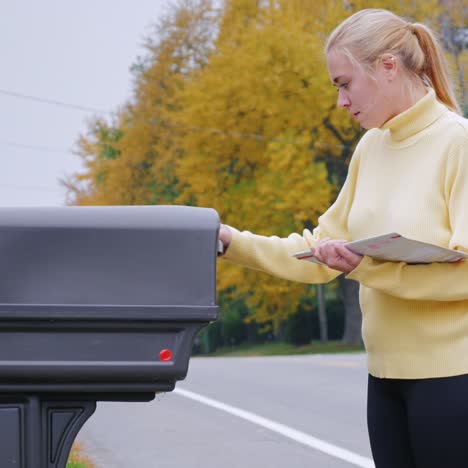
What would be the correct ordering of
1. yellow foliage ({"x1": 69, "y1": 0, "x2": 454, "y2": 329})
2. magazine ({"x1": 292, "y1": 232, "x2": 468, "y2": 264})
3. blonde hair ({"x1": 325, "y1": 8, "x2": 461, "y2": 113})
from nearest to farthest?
magazine ({"x1": 292, "y1": 232, "x2": 468, "y2": 264}) < blonde hair ({"x1": 325, "y1": 8, "x2": 461, "y2": 113}) < yellow foliage ({"x1": 69, "y1": 0, "x2": 454, "y2": 329})

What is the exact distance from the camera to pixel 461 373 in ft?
9.14

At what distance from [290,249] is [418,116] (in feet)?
1.83

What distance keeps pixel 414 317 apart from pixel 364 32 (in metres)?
0.73

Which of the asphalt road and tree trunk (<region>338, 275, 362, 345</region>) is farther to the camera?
tree trunk (<region>338, 275, 362, 345</region>)

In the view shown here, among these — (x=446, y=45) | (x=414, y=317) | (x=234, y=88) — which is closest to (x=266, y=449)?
(x=414, y=317)

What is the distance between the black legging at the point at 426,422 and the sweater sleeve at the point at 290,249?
1.52ft

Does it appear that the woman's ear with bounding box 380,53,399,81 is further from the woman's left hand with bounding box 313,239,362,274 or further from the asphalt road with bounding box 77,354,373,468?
the asphalt road with bounding box 77,354,373,468

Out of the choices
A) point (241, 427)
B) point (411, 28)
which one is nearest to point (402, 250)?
point (411, 28)

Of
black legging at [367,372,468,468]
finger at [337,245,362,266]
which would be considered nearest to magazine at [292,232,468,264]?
finger at [337,245,362,266]

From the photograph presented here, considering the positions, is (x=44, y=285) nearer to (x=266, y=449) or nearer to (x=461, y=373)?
(x=461, y=373)

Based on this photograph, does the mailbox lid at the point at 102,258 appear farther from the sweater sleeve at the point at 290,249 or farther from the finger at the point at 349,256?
the sweater sleeve at the point at 290,249

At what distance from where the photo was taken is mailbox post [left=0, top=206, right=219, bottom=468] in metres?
2.75

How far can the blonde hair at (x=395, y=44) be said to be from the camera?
295cm

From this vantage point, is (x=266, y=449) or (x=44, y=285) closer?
(x=44, y=285)
